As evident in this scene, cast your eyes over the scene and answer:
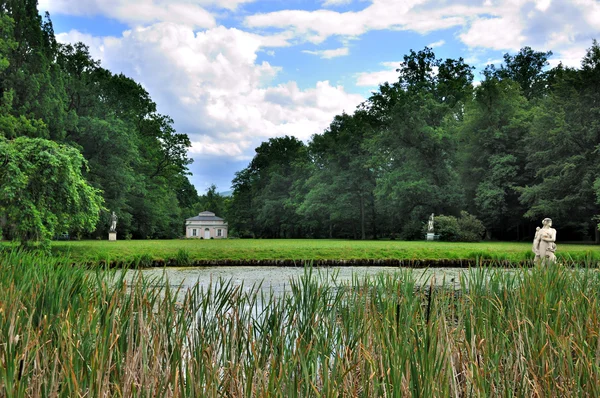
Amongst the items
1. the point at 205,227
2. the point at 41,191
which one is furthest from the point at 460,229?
the point at 205,227

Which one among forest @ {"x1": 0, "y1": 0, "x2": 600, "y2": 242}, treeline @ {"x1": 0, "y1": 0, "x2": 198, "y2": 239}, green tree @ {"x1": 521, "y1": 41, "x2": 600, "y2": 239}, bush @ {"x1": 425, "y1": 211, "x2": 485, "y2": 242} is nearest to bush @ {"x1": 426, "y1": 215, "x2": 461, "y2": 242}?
bush @ {"x1": 425, "y1": 211, "x2": 485, "y2": 242}

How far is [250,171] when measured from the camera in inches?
2382

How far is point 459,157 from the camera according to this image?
3631 centimetres

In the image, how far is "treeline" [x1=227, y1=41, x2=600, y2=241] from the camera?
30.0 m

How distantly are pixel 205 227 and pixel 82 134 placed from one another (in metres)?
38.8

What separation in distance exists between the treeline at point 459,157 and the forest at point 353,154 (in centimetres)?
11

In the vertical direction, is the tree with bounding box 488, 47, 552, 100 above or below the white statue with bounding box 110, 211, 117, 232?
above

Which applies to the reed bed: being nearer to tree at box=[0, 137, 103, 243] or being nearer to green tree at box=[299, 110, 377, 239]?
tree at box=[0, 137, 103, 243]

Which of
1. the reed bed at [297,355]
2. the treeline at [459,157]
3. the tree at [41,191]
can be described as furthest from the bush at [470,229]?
the reed bed at [297,355]

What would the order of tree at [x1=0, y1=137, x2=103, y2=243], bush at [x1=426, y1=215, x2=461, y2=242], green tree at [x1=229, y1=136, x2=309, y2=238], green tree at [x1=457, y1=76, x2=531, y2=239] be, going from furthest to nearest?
green tree at [x1=229, y1=136, x2=309, y2=238] → green tree at [x1=457, y1=76, x2=531, y2=239] → bush at [x1=426, y1=215, x2=461, y2=242] → tree at [x1=0, y1=137, x2=103, y2=243]

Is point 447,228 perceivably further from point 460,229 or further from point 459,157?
point 459,157

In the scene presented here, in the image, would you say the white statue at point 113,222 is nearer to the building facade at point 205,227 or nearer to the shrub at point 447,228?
the shrub at point 447,228

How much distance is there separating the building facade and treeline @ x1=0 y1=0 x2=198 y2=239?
18.5 meters

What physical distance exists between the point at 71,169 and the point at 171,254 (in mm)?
4709
